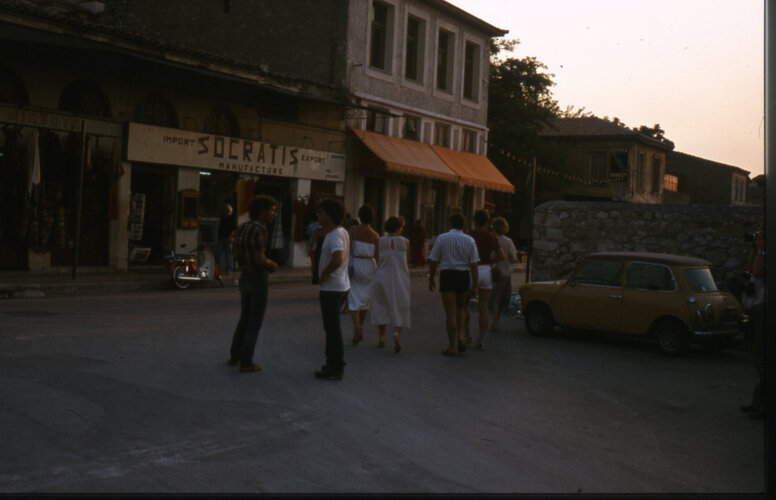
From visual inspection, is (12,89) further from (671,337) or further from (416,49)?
(416,49)

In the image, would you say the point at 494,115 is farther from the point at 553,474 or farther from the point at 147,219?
the point at 553,474

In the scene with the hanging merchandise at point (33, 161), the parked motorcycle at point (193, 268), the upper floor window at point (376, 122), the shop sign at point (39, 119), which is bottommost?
the parked motorcycle at point (193, 268)

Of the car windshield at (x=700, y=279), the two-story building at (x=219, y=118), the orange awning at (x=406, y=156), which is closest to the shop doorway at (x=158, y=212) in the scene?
the two-story building at (x=219, y=118)

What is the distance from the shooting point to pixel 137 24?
2914 centimetres

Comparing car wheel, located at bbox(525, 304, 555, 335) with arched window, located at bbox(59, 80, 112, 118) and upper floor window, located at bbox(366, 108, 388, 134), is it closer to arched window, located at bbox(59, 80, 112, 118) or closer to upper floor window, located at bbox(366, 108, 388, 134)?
arched window, located at bbox(59, 80, 112, 118)

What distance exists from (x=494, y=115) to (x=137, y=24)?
19123mm

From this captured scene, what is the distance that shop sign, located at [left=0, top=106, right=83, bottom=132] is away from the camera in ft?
54.4

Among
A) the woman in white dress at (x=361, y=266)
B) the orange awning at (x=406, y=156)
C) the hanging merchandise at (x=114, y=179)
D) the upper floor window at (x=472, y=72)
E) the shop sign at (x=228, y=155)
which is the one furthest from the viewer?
the upper floor window at (x=472, y=72)

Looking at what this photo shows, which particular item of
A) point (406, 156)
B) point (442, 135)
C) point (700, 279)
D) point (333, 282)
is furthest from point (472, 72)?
point (333, 282)

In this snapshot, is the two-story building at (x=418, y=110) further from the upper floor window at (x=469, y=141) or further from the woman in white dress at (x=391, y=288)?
the woman in white dress at (x=391, y=288)

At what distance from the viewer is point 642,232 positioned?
669 inches

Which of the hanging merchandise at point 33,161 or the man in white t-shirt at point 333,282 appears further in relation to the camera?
the hanging merchandise at point 33,161

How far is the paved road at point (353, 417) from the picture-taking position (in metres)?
4.97

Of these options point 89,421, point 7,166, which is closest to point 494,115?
point 7,166
